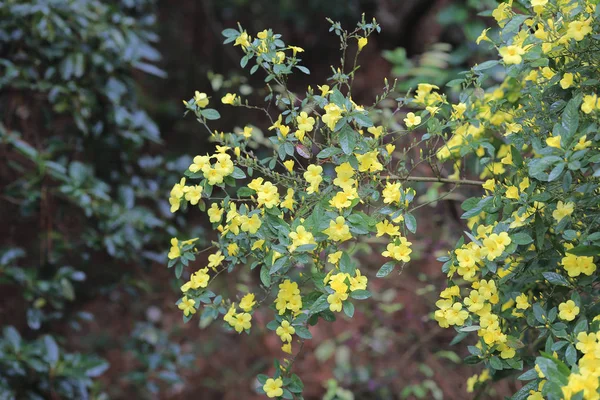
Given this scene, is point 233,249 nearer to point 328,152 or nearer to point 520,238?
point 328,152

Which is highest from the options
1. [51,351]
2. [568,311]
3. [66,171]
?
[66,171]

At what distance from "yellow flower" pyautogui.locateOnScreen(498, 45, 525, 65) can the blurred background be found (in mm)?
1084

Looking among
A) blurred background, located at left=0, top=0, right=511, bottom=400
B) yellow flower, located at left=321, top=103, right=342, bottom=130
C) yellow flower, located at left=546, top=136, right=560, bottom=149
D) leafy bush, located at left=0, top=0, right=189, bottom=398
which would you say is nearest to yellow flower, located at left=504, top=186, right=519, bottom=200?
yellow flower, located at left=546, top=136, right=560, bottom=149

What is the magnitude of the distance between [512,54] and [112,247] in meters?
1.58

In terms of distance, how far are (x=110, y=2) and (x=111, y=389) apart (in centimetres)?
169

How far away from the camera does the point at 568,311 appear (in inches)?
49.8

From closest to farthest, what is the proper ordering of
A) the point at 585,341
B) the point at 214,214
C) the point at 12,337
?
1. the point at 585,341
2. the point at 214,214
3. the point at 12,337

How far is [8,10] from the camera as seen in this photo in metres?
2.17

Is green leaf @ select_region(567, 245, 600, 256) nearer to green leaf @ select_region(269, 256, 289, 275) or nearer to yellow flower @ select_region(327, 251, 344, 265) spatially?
yellow flower @ select_region(327, 251, 344, 265)

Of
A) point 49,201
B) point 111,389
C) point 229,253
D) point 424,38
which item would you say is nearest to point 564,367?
point 229,253

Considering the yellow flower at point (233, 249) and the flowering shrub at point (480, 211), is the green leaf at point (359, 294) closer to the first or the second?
the flowering shrub at point (480, 211)

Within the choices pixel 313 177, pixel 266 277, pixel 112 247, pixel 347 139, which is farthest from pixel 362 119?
pixel 112 247

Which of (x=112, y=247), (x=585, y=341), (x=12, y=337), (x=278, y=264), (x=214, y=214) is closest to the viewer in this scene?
(x=585, y=341)

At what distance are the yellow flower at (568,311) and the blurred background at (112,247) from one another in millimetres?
716
